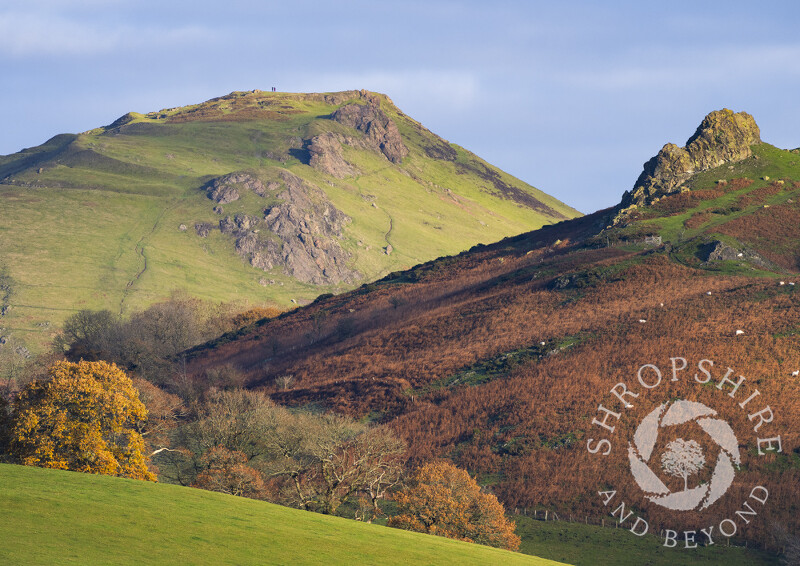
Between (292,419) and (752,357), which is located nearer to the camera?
(292,419)

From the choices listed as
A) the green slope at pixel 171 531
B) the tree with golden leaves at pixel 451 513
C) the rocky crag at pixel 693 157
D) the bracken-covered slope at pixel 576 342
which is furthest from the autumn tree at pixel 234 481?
the rocky crag at pixel 693 157

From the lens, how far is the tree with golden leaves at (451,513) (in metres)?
51.8

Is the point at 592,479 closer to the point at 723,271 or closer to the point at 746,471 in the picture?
the point at 746,471

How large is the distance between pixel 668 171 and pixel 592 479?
9889 cm

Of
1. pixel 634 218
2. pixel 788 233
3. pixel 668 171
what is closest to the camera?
pixel 788 233

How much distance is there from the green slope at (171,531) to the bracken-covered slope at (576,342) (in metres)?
34.6

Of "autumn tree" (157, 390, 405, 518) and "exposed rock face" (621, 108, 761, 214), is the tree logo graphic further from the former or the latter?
"exposed rock face" (621, 108, 761, 214)

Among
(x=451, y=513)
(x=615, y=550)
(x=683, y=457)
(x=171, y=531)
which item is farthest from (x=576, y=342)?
(x=171, y=531)

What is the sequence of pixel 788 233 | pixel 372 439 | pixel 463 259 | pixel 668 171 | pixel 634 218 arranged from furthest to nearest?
pixel 463 259, pixel 668 171, pixel 634 218, pixel 788 233, pixel 372 439

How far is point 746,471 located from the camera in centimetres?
6981

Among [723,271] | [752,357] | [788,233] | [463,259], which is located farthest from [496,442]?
[463,259]

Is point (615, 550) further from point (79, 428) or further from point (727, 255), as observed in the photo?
point (727, 255)

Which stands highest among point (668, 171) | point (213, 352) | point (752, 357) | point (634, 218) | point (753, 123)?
point (753, 123)

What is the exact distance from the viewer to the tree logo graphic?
2675 inches
